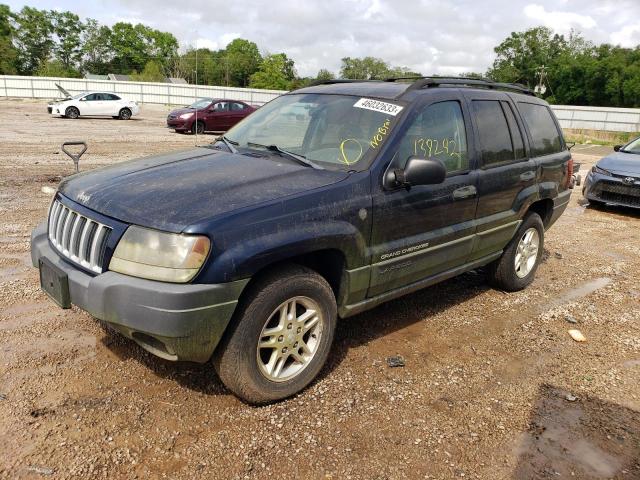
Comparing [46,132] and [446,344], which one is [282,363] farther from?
[46,132]

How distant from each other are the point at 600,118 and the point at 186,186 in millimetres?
41451

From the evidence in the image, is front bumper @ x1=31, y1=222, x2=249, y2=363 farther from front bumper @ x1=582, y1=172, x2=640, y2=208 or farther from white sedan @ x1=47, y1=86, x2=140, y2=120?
white sedan @ x1=47, y1=86, x2=140, y2=120

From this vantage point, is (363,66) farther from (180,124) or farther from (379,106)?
(379,106)

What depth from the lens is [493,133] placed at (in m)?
4.48

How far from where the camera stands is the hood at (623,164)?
30.0 ft

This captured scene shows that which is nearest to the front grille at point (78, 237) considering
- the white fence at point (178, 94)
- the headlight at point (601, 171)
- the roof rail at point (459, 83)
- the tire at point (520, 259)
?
the roof rail at point (459, 83)

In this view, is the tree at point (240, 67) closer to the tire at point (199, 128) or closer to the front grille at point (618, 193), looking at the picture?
the tire at point (199, 128)

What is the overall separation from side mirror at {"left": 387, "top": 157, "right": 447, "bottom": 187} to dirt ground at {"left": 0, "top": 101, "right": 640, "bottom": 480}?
1.32m

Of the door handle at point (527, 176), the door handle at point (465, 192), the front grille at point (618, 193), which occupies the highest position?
the door handle at point (527, 176)

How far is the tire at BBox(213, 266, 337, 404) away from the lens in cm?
284

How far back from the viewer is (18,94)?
126ft

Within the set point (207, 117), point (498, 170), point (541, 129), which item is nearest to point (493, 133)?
point (498, 170)

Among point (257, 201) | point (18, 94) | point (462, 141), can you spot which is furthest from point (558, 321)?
point (18, 94)

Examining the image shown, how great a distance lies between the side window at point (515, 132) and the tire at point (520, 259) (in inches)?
28.7
